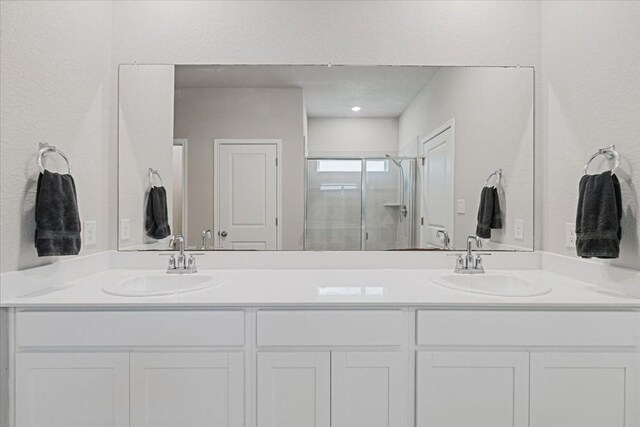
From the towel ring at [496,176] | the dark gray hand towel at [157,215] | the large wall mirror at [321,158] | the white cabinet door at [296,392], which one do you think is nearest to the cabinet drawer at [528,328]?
the white cabinet door at [296,392]

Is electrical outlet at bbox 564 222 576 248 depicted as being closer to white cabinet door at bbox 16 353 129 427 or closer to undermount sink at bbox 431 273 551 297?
undermount sink at bbox 431 273 551 297

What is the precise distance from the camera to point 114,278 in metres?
1.84

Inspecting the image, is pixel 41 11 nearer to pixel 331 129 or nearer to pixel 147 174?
pixel 147 174

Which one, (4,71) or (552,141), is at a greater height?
(4,71)

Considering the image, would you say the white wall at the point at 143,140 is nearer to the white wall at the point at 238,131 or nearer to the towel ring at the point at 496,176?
the white wall at the point at 238,131

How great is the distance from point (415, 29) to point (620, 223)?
4.15 ft

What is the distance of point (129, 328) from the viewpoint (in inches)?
55.9

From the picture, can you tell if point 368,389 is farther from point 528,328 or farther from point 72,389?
point 72,389

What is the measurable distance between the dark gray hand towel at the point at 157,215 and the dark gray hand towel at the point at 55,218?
48 cm

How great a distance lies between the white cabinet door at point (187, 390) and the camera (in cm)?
142

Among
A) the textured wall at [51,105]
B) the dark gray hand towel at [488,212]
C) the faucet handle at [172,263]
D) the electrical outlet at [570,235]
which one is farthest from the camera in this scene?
the dark gray hand towel at [488,212]

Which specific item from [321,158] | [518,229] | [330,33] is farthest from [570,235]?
[330,33]

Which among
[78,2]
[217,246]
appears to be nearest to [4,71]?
[78,2]

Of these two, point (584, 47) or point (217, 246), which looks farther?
point (217, 246)
